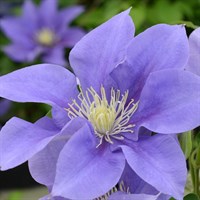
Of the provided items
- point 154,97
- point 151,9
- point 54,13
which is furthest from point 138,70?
point 54,13

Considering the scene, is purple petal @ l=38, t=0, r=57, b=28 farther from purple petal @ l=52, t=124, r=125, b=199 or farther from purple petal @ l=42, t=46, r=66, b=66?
purple petal @ l=52, t=124, r=125, b=199

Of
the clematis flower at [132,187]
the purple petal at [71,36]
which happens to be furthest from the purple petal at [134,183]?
the purple petal at [71,36]

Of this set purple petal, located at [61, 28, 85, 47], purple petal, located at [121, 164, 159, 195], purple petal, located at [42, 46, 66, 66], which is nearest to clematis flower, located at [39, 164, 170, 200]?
purple petal, located at [121, 164, 159, 195]

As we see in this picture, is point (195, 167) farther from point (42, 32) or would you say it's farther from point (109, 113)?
point (42, 32)

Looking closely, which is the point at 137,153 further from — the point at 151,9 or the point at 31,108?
the point at 31,108

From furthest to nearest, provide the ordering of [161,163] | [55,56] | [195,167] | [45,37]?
1. [45,37]
2. [55,56]
3. [195,167]
4. [161,163]

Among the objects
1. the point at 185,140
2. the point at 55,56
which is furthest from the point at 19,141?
the point at 55,56

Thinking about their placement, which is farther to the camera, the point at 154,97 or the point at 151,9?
the point at 151,9

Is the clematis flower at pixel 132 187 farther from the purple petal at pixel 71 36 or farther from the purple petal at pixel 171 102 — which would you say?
the purple petal at pixel 71 36
